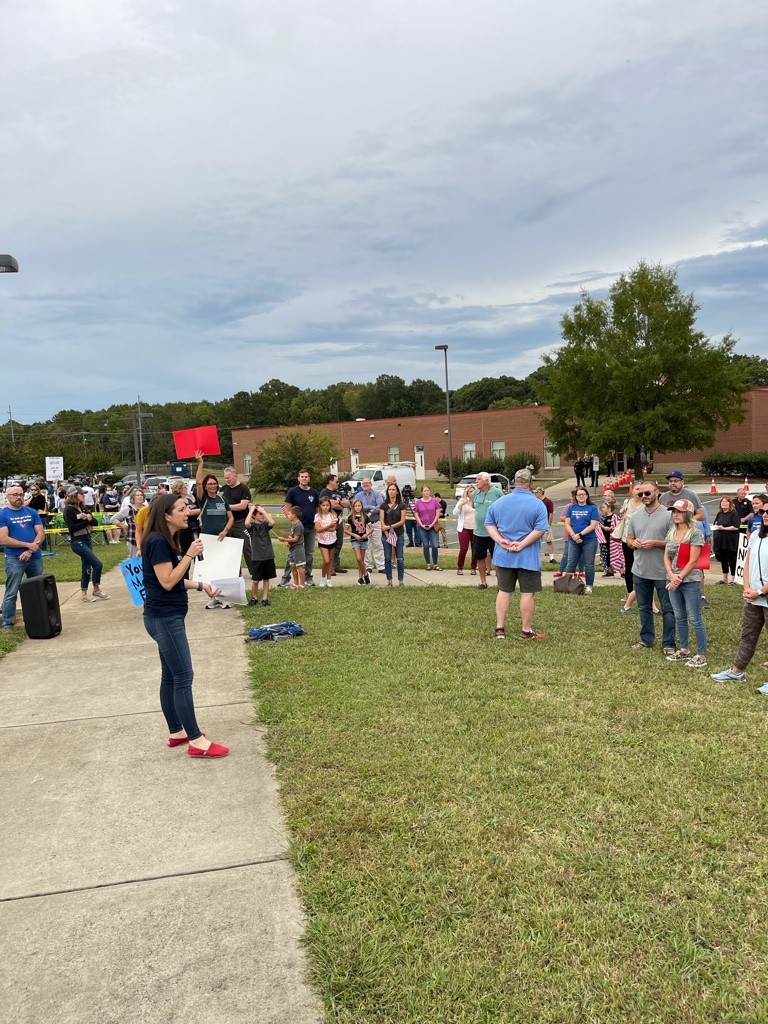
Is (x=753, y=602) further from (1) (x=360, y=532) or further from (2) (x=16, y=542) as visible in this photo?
(2) (x=16, y=542)

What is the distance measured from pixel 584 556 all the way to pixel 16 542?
7.87 m

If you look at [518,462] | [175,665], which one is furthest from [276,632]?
[518,462]

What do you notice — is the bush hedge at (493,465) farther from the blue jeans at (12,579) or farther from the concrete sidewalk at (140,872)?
the concrete sidewalk at (140,872)

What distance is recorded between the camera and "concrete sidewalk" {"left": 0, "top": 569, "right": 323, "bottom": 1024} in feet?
9.04

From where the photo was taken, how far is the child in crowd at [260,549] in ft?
32.7

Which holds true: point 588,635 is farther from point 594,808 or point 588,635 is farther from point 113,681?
point 113,681

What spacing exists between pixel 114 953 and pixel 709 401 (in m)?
42.0

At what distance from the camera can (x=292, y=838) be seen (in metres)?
3.78

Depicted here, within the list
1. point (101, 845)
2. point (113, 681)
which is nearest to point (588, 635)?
point (113, 681)

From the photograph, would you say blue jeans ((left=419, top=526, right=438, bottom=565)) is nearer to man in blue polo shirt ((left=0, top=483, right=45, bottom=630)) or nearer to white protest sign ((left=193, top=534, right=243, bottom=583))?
white protest sign ((left=193, top=534, right=243, bottom=583))

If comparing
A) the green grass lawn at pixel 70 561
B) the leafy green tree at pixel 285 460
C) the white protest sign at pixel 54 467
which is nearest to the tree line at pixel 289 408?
the leafy green tree at pixel 285 460

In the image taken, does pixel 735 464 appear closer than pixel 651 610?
No

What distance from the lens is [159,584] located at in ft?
15.4

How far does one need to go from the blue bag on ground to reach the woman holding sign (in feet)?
10.3
